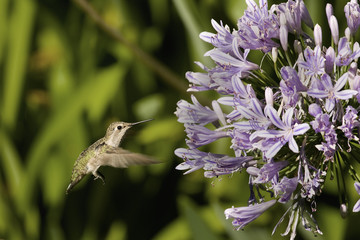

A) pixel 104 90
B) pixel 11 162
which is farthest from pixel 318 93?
pixel 11 162

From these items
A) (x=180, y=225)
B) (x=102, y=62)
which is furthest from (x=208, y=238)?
(x=102, y=62)

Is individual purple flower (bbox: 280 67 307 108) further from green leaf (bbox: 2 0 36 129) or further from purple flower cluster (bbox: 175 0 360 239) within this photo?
green leaf (bbox: 2 0 36 129)

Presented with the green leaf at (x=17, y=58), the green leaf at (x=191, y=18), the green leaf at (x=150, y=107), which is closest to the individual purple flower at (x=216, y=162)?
the green leaf at (x=191, y=18)

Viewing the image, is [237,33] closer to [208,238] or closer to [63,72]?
[208,238]

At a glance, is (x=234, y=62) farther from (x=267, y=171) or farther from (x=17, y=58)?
(x=17, y=58)

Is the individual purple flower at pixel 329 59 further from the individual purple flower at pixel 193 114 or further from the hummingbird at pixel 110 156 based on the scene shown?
the hummingbird at pixel 110 156
